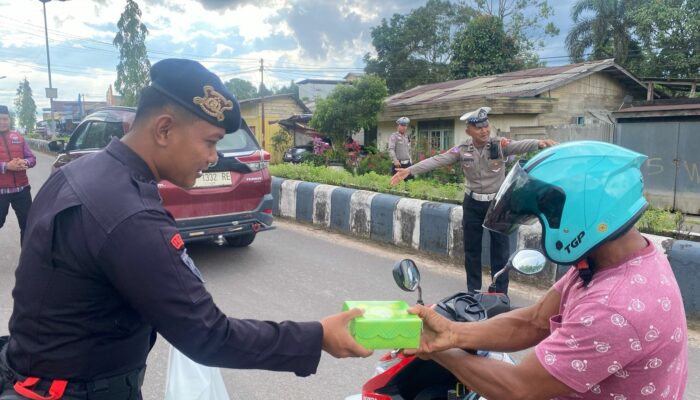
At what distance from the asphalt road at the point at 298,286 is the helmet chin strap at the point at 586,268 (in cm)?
227

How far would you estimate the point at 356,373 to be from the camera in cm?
378

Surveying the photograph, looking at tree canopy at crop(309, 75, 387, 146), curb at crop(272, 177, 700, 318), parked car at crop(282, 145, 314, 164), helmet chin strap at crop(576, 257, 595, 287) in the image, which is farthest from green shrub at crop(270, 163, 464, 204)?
parked car at crop(282, 145, 314, 164)

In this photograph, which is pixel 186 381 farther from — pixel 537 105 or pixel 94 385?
pixel 537 105

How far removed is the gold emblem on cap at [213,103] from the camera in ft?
5.21

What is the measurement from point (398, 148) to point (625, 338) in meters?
9.43

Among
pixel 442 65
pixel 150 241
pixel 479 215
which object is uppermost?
pixel 442 65

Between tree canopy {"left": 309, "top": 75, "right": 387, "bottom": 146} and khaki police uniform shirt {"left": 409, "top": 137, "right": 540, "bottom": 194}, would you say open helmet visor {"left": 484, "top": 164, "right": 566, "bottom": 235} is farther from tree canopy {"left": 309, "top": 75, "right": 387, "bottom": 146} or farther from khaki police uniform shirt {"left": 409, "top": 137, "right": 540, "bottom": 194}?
tree canopy {"left": 309, "top": 75, "right": 387, "bottom": 146}

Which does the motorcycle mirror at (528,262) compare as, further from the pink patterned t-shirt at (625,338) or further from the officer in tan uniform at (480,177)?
the officer in tan uniform at (480,177)

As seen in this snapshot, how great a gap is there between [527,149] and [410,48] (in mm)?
33701

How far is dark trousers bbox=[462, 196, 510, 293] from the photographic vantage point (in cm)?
528

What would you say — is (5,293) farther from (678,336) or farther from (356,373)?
(678,336)

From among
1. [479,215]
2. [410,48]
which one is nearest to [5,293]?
[479,215]

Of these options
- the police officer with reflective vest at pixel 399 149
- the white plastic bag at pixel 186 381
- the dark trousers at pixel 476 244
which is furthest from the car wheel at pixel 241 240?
the white plastic bag at pixel 186 381

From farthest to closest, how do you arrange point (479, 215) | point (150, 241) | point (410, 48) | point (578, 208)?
1. point (410, 48)
2. point (479, 215)
3. point (578, 208)
4. point (150, 241)
